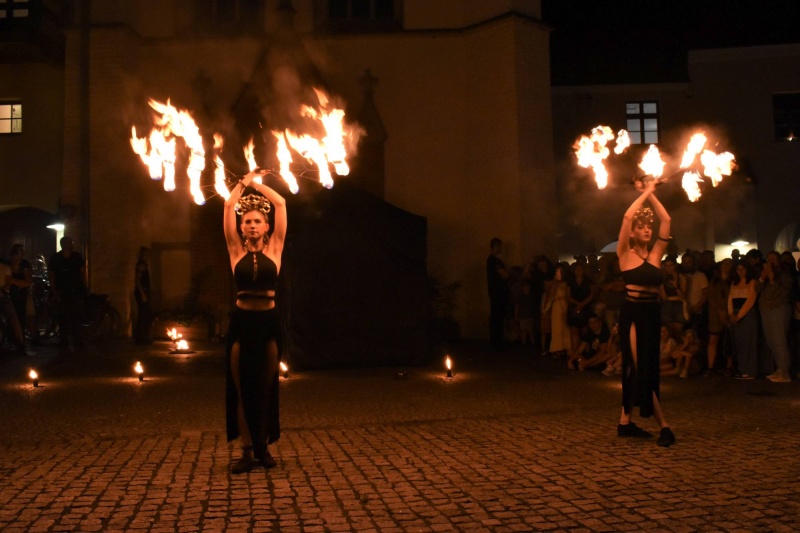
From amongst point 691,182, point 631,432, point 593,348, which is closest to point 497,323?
point 593,348

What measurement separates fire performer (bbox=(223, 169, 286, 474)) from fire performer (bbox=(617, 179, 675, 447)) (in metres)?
3.17

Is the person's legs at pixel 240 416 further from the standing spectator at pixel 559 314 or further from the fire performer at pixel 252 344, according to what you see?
the standing spectator at pixel 559 314

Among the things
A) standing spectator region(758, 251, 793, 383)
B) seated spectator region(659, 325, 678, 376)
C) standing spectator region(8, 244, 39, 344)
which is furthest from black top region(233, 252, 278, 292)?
standing spectator region(8, 244, 39, 344)

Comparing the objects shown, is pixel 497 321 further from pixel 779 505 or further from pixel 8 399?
pixel 779 505

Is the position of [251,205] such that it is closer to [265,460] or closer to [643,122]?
[265,460]

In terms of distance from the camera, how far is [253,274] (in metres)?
6.65

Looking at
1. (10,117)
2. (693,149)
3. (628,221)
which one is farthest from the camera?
(10,117)

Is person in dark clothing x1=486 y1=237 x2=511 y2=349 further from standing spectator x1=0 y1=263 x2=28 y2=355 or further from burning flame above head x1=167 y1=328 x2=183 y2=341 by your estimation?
standing spectator x1=0 y1=263 x2=28 y2=355

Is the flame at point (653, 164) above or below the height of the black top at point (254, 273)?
above

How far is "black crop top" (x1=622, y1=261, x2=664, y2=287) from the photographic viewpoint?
7.57 meters

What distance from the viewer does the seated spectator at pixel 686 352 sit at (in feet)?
40.3

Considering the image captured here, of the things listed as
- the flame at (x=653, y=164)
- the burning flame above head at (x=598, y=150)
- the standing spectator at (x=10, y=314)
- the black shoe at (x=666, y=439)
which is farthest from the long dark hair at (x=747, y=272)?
the standing spectator at (x=10, y=314)

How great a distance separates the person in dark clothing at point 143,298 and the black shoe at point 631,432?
39.9ft

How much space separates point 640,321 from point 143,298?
12411mm
